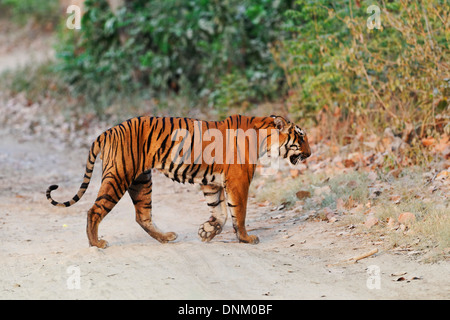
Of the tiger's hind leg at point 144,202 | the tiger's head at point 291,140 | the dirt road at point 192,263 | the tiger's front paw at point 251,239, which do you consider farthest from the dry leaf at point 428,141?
the tiger's hind leg at point 144,202

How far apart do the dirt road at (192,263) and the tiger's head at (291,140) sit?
0.79m

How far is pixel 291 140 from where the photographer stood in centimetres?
614

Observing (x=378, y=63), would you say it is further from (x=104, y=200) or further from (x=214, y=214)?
(x=104, y=200)

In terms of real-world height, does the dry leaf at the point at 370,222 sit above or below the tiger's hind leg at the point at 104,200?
below

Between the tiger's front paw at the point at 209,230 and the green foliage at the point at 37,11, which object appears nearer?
the tiger's front paw at the point at 209,230

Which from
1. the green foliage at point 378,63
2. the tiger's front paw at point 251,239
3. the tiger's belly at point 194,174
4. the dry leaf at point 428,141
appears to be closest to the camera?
the tiger's belly at point 194,174

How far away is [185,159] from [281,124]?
0.94m

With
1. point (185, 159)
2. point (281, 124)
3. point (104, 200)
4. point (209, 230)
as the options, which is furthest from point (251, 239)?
point (104, 200)

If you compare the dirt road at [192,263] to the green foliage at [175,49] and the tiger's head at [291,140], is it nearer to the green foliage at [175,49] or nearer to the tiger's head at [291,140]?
the tiger's head at [291,140]

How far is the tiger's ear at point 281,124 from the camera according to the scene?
239 inches

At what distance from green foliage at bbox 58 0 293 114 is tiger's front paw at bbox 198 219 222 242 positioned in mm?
5207

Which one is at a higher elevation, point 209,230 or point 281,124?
point 281,124

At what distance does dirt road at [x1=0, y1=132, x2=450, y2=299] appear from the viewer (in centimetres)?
478

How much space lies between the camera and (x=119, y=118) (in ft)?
40.6
